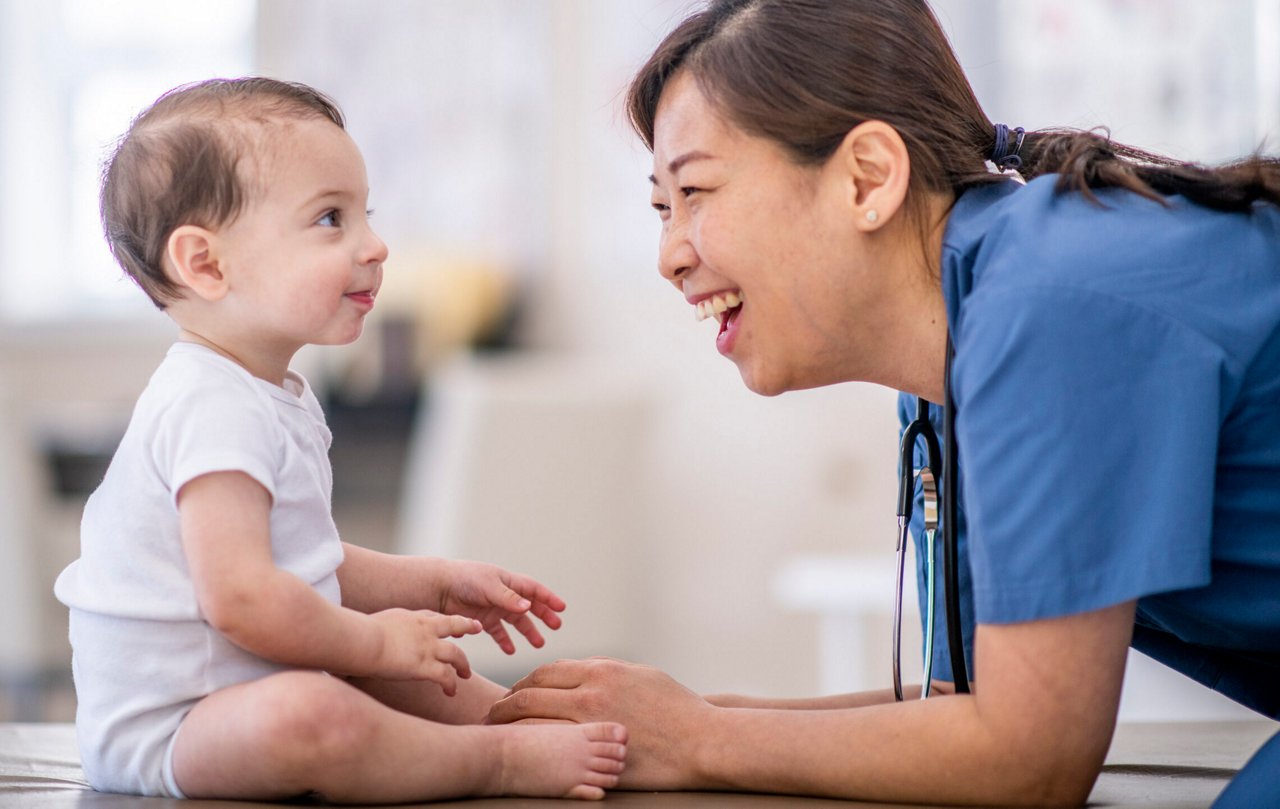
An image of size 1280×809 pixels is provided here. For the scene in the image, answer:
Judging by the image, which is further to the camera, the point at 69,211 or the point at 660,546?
the point at 69,211

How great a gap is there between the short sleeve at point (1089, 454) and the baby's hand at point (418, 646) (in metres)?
0.45

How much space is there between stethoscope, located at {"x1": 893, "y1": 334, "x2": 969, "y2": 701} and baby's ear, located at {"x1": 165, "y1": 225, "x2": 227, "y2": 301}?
67 cm

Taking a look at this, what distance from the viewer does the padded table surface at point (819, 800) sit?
1170 millimetres

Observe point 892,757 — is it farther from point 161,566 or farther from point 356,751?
point 161,566

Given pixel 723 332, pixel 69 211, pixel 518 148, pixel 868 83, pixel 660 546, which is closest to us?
pixel 868 83

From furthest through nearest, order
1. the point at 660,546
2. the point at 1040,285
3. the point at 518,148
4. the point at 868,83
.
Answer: the point at 518,148
the point at 660,546
the point at 868,83
the point at 1040,285

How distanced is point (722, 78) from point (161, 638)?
74 centimetres

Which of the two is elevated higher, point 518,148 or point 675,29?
point 518,148

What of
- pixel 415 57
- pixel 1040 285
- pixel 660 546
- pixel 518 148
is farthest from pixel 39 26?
pixel 1040 285

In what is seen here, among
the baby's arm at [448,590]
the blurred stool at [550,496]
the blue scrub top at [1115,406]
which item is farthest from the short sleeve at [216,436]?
the blurred stool at [550,496]

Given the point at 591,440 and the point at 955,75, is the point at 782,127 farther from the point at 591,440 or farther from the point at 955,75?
the point at 591,440

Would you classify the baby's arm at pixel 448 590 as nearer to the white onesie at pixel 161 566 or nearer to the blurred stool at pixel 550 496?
the white onesie at pixel 161 566

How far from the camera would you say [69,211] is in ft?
19.4

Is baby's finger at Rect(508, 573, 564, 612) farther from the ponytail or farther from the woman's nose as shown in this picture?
the ponytail
